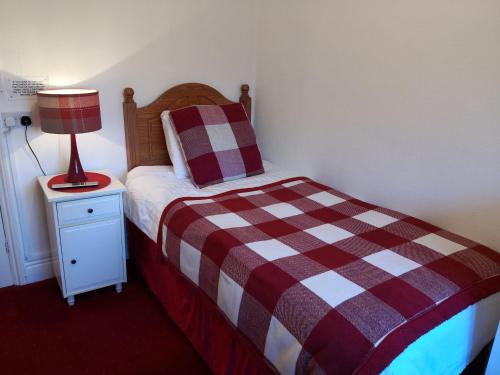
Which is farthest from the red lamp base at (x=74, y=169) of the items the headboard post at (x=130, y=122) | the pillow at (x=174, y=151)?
the pillow at (x=174, y=151)

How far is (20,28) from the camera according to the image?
199cm

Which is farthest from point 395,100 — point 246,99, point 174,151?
point 174,151

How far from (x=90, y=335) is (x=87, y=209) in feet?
2.07

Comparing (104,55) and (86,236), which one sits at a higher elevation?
(104,55)

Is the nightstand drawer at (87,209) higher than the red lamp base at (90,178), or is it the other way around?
the red lamp base at (90,178)

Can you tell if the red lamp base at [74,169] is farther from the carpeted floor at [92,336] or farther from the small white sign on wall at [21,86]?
the carpeted floor at [92,336]

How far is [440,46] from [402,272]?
41.8 inches

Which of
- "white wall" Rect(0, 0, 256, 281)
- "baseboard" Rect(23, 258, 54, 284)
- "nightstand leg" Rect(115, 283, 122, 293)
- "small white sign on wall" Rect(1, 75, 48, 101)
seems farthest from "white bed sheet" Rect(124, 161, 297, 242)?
"small white sign on wall" Rect(1, 75, 48, 101)

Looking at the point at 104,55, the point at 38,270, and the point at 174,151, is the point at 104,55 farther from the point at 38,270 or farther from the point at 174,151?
→ the point at 38,270

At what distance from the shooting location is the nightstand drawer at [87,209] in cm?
197

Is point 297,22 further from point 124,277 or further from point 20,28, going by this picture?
point 124,277

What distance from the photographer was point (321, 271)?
1397 millimetres

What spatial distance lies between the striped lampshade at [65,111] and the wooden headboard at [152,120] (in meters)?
0.45

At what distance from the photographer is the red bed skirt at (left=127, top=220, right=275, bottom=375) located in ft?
4.87
